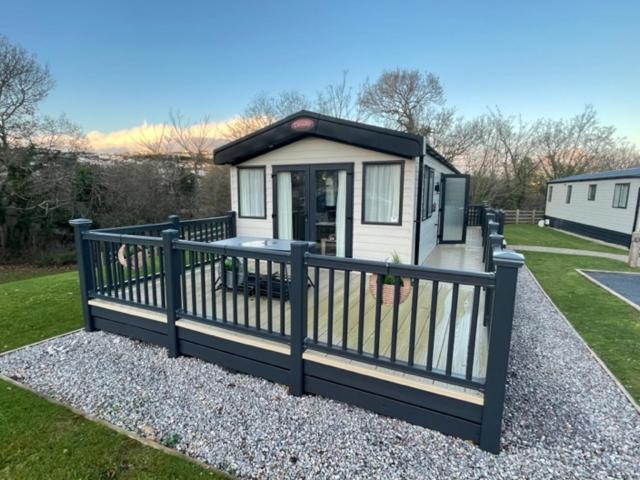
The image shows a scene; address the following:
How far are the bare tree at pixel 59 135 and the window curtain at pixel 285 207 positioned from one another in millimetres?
10797

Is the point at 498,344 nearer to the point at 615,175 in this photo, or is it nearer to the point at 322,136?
the point at 322,136

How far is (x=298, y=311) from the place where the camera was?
273 cm

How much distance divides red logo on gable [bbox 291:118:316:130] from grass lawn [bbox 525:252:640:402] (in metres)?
4.88

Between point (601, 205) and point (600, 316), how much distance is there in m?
12.3

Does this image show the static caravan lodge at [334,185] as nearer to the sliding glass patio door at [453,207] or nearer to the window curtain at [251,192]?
the window curtain at [251,192]

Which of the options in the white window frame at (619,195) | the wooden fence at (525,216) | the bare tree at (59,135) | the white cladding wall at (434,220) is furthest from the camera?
the wooden fence at (525,216)

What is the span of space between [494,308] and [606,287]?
6.27 m

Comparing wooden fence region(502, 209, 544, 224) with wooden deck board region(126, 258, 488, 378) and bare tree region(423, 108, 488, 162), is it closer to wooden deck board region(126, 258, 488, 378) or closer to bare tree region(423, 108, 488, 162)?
bare tree region(423, 108, 488, 162)

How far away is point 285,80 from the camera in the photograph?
1678 centimetres

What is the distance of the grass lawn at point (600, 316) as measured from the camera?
11.4 feet

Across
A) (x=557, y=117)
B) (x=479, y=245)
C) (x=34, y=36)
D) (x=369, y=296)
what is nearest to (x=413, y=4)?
(x=479, y=245)

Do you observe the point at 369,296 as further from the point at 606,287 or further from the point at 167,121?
the point at 167,121

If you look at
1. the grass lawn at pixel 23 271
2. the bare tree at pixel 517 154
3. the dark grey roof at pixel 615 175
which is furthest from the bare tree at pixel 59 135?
the bare tree at pixel 517 154

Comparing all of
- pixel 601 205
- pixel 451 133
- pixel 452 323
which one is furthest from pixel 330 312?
pixel 451 133
